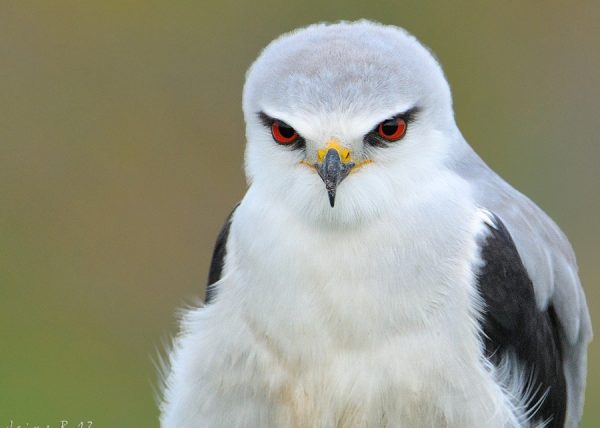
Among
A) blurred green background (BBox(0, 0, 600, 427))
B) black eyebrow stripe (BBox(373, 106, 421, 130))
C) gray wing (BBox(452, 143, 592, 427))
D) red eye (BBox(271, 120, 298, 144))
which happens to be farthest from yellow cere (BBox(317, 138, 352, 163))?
blurred green background (BBox(0, 0, 600, 427))

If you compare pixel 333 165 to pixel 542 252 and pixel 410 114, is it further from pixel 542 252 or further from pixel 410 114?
pixel 542 252

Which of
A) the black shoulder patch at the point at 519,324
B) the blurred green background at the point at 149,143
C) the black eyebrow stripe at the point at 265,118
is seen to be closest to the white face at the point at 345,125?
the black eyebrow stripe at the point at 265,118

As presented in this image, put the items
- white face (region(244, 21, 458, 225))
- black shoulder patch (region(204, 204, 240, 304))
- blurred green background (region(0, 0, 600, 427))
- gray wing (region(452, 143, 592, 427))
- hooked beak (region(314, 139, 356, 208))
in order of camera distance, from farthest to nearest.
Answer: blurred green background (region(0, 0, 600, 427)), black shoulder patch (region(204, 204, 240, 304)), gray wing (region(452, 143, 592, 427)), white face (region(244, 21, 458, 225)), hooked beak (region(314, 139, 356, 208))

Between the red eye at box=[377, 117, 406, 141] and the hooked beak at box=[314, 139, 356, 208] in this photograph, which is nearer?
the hooked beak at box=[314, 139, 356, 208]

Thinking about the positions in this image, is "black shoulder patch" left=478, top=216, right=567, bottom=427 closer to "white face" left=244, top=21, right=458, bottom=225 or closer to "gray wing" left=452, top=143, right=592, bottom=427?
"gray wing" left=452, top=143, right=592, bottom=427

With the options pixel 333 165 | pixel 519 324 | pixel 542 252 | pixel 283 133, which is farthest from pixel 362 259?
pixel 542 252

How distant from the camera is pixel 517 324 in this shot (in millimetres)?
5637

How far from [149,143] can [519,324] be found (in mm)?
5860

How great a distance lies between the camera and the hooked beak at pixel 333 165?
5.17 meters

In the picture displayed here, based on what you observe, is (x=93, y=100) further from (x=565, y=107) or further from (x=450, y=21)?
(x=565, y=107)

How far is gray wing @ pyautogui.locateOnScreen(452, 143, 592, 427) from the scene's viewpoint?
5691mm

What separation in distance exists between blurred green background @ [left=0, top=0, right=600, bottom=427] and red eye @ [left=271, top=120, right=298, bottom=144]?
441 centimetres

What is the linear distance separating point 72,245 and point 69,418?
2.28 metres

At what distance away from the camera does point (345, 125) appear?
208 inches
